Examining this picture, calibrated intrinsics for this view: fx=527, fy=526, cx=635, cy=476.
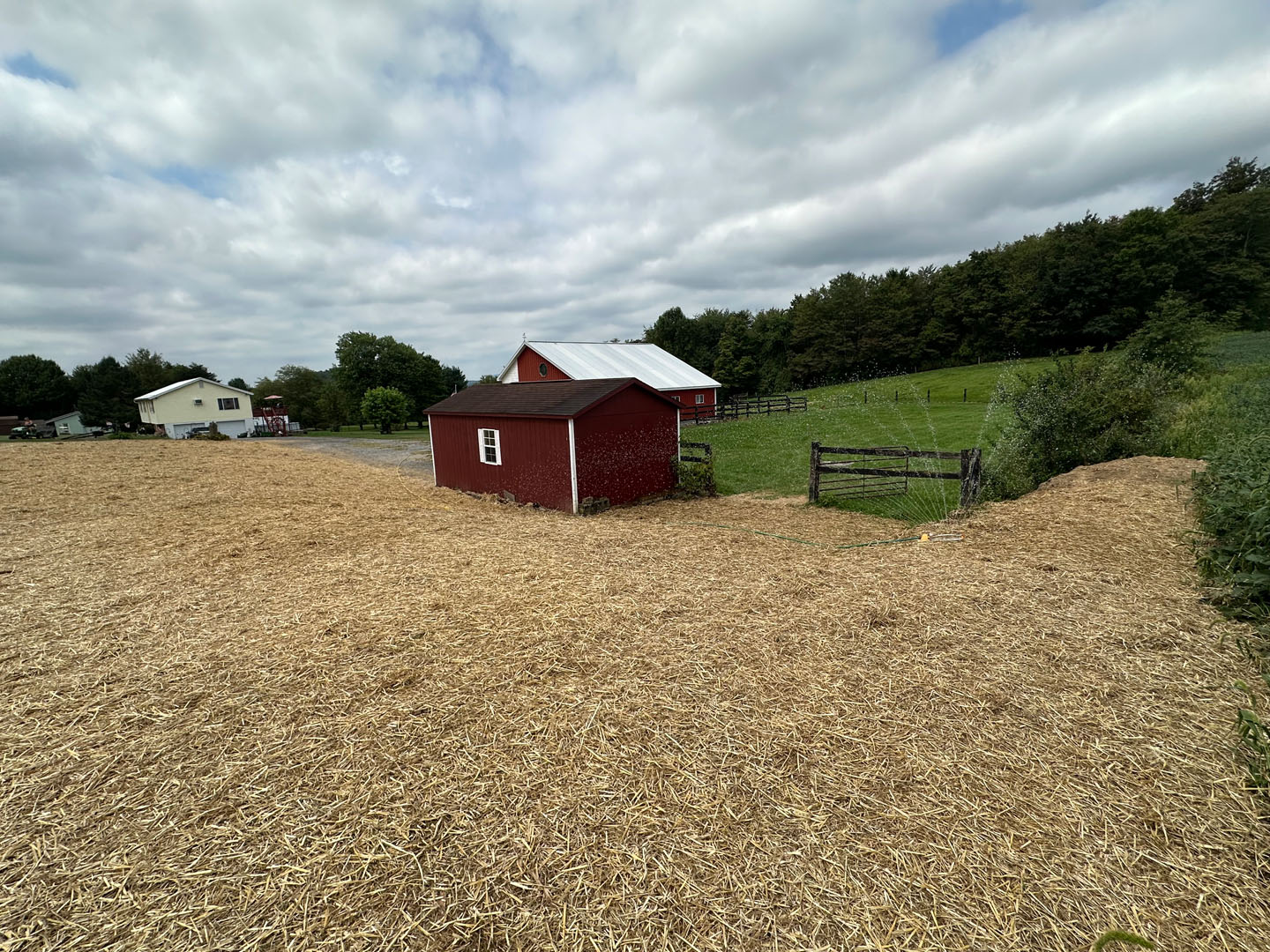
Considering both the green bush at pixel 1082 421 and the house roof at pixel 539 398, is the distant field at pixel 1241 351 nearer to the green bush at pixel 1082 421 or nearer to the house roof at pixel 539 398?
the green bush at pixel 1082 421

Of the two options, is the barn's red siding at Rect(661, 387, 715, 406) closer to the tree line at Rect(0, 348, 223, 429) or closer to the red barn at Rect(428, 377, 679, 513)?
the red barn at Rect(428, 377, 679, 513)

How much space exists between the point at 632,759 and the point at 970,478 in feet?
29.2

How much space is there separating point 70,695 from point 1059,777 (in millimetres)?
6868

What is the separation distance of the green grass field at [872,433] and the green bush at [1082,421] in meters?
1.85

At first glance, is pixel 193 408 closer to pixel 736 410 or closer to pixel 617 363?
pixel 617 363

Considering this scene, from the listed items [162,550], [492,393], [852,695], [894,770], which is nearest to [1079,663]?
[852,695]

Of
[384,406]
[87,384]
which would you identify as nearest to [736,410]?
[384,406]

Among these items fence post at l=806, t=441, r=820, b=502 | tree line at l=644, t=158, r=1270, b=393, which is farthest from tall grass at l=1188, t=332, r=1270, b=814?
tree line at l=644, t=158, r=1270, b=393

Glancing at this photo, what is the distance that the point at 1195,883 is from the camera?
239cm

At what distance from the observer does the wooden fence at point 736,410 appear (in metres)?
35.0

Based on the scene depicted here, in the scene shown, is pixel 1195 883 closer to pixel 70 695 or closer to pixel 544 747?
pixel 544 747

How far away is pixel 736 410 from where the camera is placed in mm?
36531

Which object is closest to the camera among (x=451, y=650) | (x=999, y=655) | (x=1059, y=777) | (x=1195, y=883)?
(x=1195, y=883)

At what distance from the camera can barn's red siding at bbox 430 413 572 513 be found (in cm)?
1270
